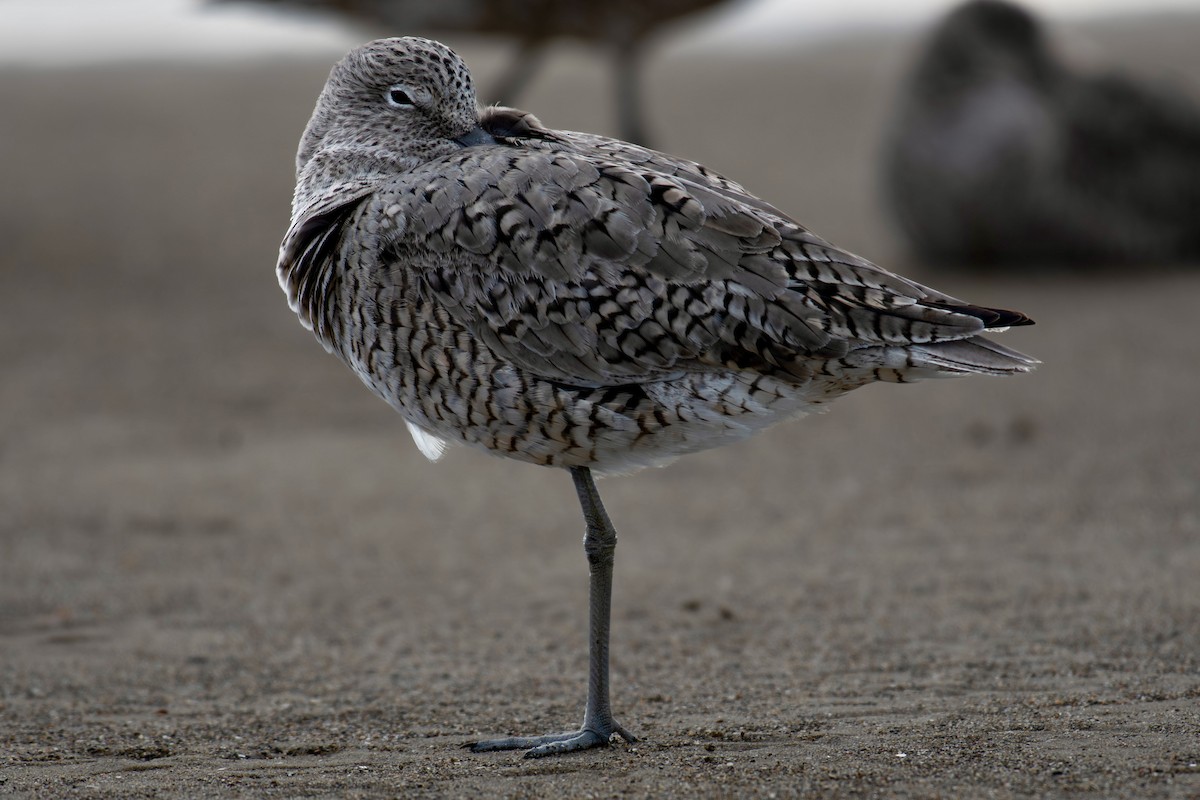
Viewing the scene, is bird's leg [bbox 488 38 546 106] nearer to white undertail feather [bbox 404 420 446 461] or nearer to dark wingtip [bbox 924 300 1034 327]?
white undertail feather [bbox 404 420 446 461]

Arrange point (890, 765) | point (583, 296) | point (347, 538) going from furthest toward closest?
point (347, 538) < point (583, 296) < point (890, 765)

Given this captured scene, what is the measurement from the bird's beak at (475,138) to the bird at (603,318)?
0.26 metres

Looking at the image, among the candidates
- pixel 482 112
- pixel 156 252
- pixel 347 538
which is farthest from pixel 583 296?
pixel 156 252

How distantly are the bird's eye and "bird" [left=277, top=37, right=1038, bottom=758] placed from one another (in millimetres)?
416

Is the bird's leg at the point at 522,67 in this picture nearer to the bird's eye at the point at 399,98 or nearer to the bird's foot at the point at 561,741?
the bird's eye at the point at 399,98

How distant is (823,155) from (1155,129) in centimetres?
432

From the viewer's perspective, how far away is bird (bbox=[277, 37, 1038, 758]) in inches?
161

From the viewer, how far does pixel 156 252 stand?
1278 centimetres

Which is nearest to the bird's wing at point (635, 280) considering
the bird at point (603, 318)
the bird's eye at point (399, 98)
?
the bird at point (603, 318)

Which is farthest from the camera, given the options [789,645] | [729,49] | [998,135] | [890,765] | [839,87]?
[729,49]

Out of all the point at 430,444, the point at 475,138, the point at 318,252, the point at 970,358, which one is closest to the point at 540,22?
the point at 475,138

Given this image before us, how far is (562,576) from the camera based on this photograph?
21.2 feet

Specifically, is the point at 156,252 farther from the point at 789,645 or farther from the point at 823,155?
the point at 789,645

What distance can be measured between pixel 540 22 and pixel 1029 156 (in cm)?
441
